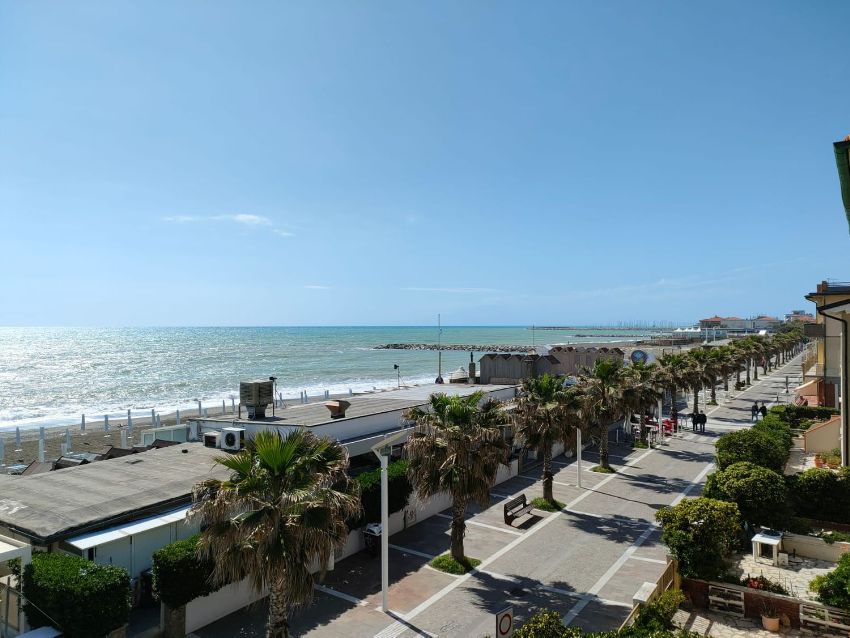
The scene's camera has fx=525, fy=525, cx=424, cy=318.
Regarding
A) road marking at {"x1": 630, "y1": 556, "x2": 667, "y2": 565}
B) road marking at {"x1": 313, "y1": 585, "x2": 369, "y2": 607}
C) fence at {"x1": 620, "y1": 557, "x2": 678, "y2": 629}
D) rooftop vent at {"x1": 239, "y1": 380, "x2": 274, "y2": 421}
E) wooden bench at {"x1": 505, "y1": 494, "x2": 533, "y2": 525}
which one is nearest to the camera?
fence at {"x1": 620, "y1": 557, "x2": 678, "y2": 629}

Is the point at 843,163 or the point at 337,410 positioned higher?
the point at 843,163

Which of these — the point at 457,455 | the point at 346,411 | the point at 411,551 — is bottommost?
the point at 411,551

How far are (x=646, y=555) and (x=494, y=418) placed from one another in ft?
23.3

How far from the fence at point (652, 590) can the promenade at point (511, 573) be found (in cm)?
141

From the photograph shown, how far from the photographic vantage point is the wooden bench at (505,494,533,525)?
20188mm

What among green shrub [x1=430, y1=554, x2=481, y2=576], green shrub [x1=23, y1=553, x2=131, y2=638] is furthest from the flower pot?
green shrub [x1=23, y1=553, x2=131, y2=638]

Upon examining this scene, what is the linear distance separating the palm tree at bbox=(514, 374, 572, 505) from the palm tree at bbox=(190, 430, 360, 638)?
39.8 feet

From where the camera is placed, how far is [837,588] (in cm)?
1210


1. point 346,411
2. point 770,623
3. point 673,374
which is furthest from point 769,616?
point 673,374

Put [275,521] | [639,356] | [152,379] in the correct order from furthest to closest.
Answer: [152,379]
[639,356]
[275,521]

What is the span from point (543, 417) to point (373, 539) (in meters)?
8.27

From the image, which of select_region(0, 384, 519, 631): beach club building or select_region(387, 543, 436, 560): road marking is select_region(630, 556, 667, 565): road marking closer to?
select_region(387, 543, 436, 560): road marking

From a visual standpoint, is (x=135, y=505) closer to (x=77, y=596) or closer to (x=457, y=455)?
(x=77, y=596)

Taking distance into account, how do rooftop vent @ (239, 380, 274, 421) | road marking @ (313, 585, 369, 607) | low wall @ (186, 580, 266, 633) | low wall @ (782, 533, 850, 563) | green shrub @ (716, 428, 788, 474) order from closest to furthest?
low wall @ (186, 580, 266, 633)
road marking @ (313, 585, 369, 607)
low wall @ (782, 533, 850, 563)
rooftop vent @ (239, 380, 274, 421)
green shrub @ (716, 428, 788, 474)
